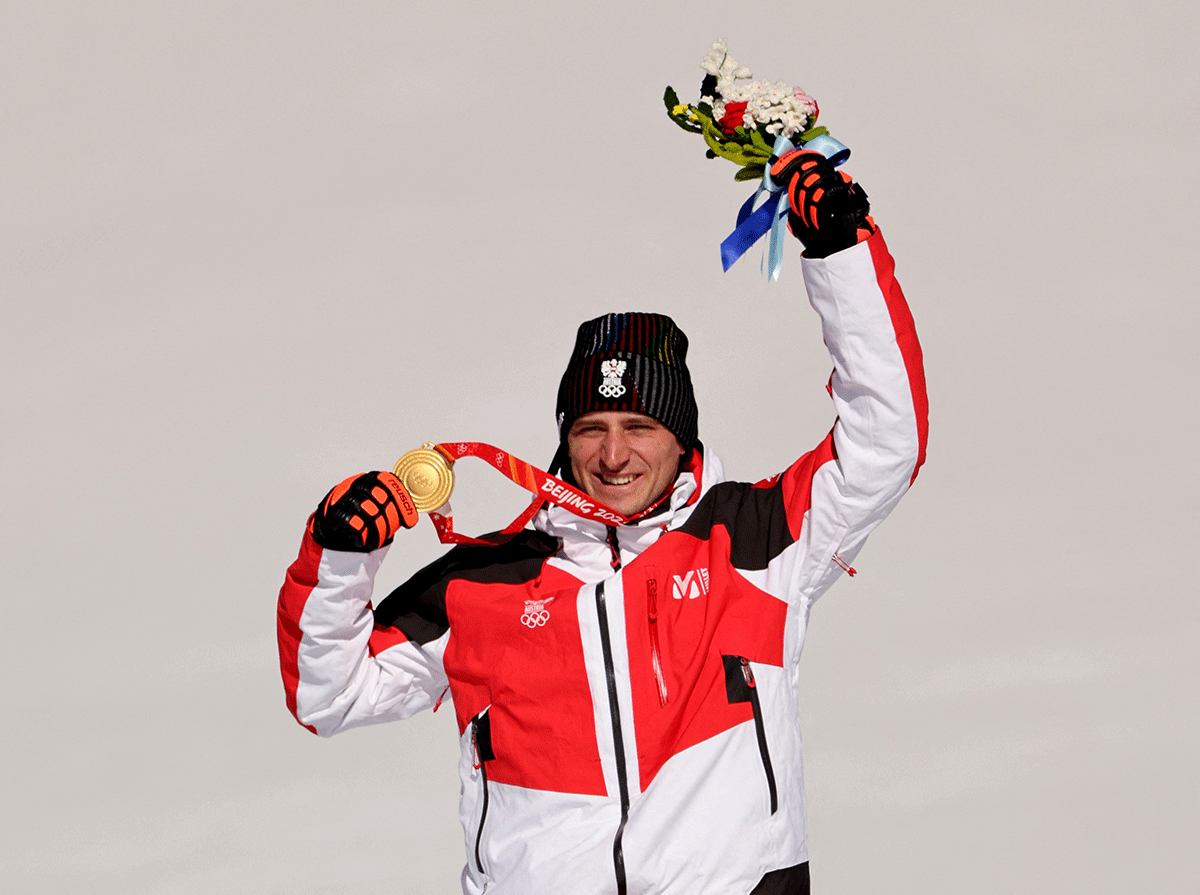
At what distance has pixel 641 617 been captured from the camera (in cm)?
301

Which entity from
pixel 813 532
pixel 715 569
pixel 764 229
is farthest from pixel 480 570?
pixel 764 229

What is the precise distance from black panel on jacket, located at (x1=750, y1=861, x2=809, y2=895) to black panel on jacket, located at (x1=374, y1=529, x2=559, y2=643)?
790mm

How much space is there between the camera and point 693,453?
333cm

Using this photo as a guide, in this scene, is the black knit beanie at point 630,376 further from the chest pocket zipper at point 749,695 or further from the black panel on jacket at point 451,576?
the chest pocket zipper at point 749,695

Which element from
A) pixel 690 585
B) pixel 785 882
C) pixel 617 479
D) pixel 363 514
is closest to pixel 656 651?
pixel 690 585

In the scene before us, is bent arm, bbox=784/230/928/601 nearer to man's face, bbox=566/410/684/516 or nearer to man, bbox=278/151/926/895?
man, bbox=278/151/926/895

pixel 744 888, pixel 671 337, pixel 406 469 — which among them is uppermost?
pixel 671 337

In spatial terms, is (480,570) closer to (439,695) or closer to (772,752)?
(439,695)

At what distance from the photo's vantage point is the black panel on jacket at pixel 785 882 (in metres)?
2.92

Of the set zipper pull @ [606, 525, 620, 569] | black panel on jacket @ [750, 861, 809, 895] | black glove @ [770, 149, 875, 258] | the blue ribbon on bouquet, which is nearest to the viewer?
black glove @ [770, 149, 875, 258]

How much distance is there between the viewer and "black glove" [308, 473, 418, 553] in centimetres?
293

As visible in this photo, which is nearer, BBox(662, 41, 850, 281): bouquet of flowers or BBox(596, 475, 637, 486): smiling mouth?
BBox(662, 41, 850, 281): bouquet of flowers

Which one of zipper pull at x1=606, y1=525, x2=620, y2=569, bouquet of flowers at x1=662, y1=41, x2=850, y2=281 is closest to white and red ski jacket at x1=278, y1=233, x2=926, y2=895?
zipper pull at x1=606, y1=525, x2=620, y2=569

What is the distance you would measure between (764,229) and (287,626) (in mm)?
1306
